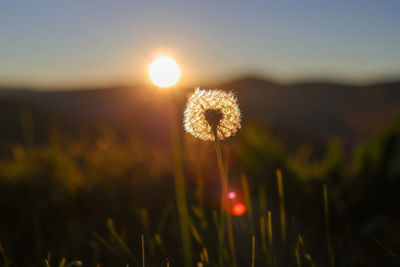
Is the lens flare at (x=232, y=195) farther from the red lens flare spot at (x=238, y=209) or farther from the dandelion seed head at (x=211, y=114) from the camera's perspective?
the dandelion seed head at (x=211, y=114)

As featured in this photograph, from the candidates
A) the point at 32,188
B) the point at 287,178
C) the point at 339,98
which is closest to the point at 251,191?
the point at 287,178

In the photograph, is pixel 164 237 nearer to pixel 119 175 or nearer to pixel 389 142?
pixel 119 175

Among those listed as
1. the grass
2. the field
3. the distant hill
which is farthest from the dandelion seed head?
the distant hill

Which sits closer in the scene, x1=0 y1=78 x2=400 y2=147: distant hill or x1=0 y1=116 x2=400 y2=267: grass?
x1=0 y1=116 x2=400 y2=267: grass

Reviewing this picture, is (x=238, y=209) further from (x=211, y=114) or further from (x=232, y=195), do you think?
(x=211, y=114)

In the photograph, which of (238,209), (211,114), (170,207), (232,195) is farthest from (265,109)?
(211,114)

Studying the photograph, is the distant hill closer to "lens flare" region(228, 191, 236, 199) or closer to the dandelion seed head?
"lens flare" region(228, 191, 236, 199)
